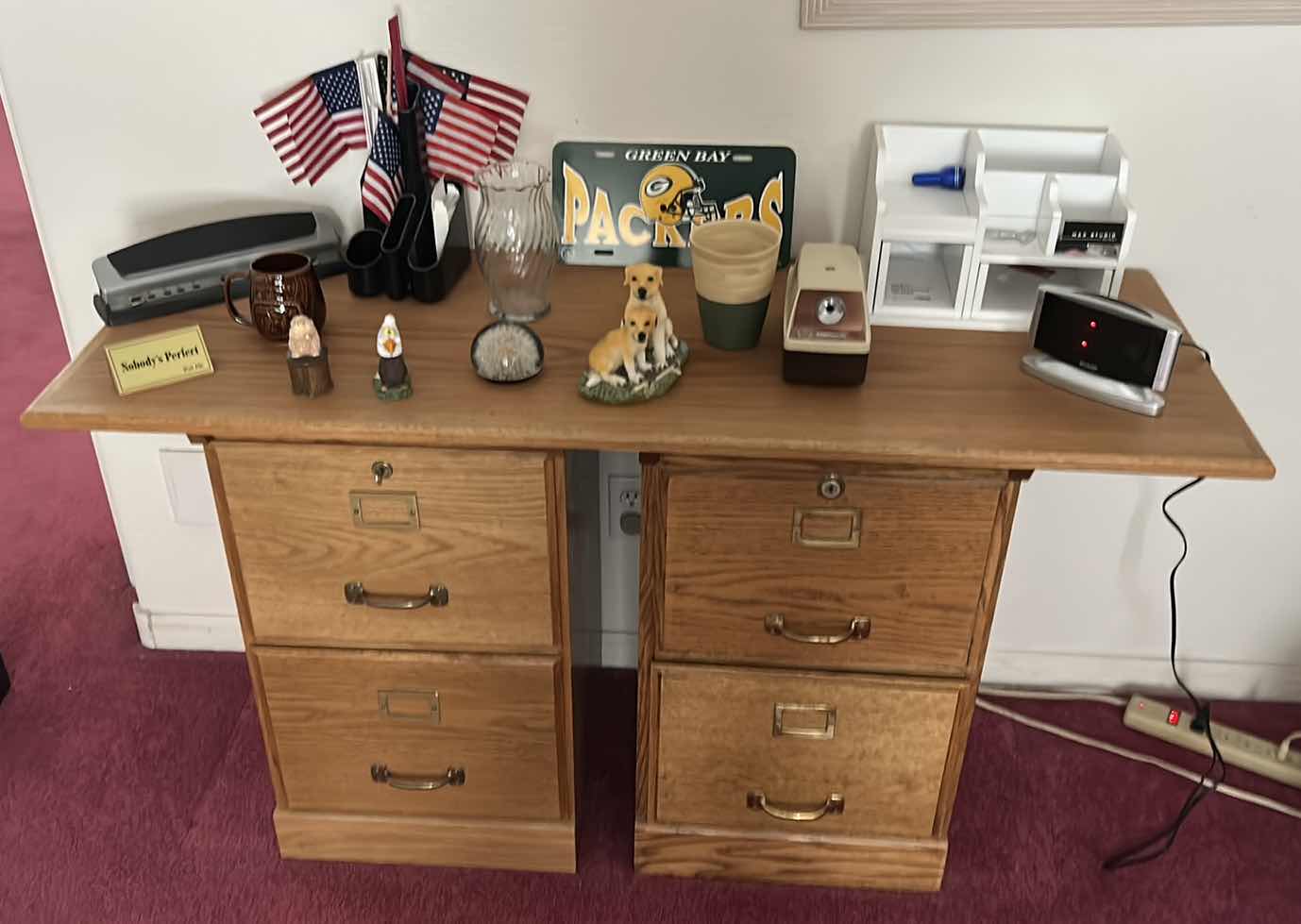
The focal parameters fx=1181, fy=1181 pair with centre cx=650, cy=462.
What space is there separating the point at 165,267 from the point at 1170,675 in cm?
170

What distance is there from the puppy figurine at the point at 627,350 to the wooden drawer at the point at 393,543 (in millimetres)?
120

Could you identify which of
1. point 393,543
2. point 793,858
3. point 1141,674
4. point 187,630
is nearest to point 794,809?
point 793,858

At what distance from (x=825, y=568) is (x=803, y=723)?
0.26 m

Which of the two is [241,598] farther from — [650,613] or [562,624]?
[650,613]

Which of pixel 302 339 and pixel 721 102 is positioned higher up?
pixel 721 102

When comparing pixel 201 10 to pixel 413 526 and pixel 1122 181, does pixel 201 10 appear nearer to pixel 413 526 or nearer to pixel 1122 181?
pixel 413 526

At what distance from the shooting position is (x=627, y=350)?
1293mm

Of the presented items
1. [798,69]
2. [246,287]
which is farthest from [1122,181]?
[246,287]

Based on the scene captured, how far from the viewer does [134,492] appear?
1951 mm

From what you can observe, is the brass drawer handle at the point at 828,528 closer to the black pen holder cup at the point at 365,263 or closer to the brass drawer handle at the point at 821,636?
the brass drawer handle at the point at 821,636

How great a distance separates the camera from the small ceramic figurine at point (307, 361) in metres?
1.28

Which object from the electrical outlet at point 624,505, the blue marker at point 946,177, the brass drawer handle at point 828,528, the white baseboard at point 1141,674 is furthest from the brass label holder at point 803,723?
the blue marker at point 946,177

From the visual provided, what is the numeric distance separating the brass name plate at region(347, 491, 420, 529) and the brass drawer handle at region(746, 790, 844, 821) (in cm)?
60

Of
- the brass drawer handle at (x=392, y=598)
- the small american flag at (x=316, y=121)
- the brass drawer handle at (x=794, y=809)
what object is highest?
the small american flag at (x=316, y=121)
